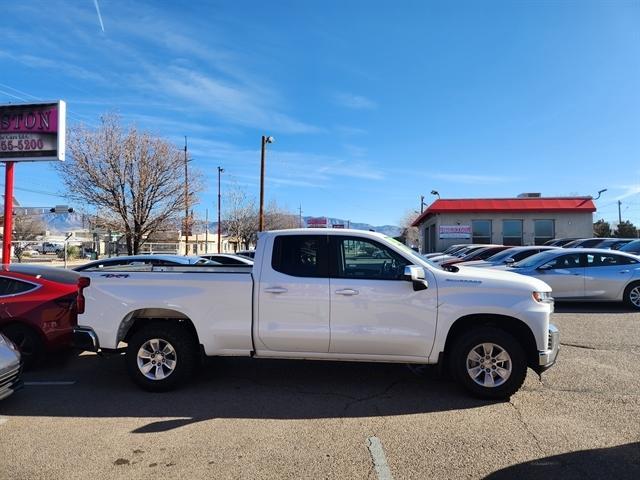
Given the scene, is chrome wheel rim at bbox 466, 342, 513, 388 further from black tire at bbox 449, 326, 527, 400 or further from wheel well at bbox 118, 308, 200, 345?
wheel well at bbox 118, 308, 200, 345

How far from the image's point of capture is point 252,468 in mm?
3730

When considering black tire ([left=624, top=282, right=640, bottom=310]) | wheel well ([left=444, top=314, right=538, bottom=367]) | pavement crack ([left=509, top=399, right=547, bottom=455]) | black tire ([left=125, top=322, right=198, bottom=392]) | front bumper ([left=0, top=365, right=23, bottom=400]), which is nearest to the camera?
pavement crack ([left=509, top=399, right=547, bottom=455])

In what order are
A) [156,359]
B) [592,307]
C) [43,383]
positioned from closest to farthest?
[156,359], [43,383], [592,307]

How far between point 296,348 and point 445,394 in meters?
1.78

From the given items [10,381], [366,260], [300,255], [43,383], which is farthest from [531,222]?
[10,381]

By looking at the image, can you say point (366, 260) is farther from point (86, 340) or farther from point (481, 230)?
point (481, 230)

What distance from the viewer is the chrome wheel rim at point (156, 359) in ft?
18.2

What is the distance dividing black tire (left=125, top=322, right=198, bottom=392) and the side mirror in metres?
2.67

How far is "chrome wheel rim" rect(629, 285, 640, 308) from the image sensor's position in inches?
452

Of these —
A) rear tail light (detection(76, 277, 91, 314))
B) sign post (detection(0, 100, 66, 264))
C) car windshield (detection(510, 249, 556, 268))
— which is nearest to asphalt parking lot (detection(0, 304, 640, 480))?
rear tail light (detection(76, 277, 91, 314))

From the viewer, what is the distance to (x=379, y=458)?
12.7 ft

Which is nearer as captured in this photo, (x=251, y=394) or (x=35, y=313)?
(x=251, y=394)

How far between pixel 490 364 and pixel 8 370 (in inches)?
196

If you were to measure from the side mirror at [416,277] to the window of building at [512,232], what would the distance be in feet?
104
